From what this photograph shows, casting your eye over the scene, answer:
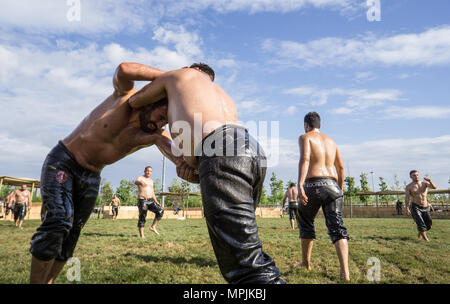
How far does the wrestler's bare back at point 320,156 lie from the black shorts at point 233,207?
296 cm

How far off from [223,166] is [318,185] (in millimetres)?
3083

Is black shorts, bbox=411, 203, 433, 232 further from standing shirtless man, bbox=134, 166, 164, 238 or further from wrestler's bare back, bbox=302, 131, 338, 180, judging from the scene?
standing shirtless man, bbox=134, 166, 164, 238

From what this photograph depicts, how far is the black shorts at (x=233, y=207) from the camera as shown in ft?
4.46

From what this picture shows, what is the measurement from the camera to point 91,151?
8.38 ft

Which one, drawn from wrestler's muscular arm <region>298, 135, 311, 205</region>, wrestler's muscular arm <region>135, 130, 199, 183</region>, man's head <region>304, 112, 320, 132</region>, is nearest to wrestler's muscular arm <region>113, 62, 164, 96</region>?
wrestler's muscular arm <region>135, 130, 199, 183</region>

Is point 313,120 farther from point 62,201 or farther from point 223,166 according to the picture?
point 62,201

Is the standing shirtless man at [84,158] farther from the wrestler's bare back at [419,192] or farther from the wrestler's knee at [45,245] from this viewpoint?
the wrestler's bare back at [419,192]

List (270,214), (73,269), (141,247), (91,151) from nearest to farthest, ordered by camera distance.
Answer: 1. (91,151)
2. (73,269)
3. (141,247)
4. (270,214)

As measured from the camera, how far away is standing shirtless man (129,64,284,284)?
1.37 m

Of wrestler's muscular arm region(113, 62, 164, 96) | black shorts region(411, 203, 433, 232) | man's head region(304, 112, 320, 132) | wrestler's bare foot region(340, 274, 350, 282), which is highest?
man's head region(304, 112, 320, 132)
